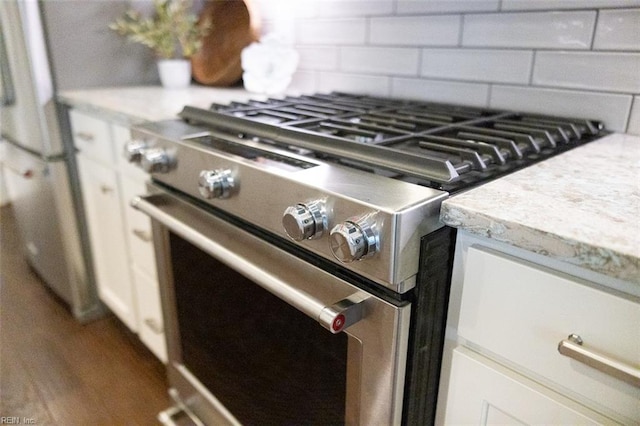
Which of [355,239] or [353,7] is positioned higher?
[353,7]

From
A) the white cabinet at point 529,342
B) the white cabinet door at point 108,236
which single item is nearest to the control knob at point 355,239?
the white cabinet at point 529,342

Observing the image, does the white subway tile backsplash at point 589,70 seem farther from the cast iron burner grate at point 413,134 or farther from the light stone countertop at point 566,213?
the light stone countertop at point 566,213

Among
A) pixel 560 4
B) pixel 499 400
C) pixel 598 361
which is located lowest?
pixel 499 400

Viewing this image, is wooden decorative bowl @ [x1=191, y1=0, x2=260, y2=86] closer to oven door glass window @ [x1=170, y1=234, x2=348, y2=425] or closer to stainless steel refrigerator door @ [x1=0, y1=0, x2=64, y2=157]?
stainless steel refrigerator door @ [x1=0, y1=0, x2=64, y2=157]

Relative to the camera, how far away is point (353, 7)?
1.36 m

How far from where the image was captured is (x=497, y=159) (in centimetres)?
68

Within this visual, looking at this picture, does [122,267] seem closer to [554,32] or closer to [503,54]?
[503,54]

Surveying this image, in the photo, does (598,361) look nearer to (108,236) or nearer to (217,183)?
(217,183)

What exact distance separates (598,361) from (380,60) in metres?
1.04

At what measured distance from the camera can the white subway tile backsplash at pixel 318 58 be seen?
148cm

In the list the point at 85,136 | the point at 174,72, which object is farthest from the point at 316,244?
the point at 174,72

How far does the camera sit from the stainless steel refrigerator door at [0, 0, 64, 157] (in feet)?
4.84

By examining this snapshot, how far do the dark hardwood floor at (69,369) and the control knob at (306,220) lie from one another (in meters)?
1.04

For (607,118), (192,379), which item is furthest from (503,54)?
(192,379)
